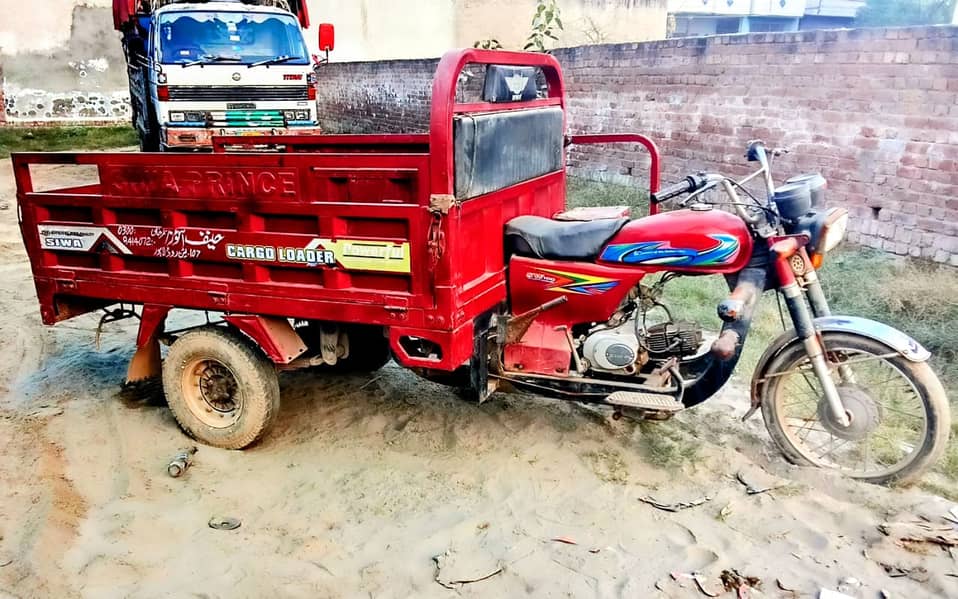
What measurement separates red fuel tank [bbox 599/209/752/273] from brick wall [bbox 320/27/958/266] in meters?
3.38

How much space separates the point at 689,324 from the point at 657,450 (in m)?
0.66

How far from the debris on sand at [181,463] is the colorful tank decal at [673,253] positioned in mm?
2327

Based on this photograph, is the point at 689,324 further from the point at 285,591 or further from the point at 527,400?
the point at 285,591

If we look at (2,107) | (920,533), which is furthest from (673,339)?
(2,107)

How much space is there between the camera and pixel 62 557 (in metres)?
2.91

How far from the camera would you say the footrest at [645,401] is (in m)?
3.35

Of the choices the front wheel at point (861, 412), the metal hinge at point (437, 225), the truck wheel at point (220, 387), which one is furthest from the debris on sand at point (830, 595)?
the truck wheel at point (220, 387)

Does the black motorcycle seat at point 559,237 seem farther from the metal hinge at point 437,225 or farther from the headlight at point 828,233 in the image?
the headlight at point 828,233

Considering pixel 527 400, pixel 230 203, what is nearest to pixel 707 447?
pixel 527 400

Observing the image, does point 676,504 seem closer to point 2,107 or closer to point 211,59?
point 211,59

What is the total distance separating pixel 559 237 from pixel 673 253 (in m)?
0.55

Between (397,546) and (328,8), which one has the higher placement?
(328,8)

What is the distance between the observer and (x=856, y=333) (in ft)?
10.3

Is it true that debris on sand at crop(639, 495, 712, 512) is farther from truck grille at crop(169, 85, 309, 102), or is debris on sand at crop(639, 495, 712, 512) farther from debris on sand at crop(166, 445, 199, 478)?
truck grille at crop(169, 85, 309, 102)
